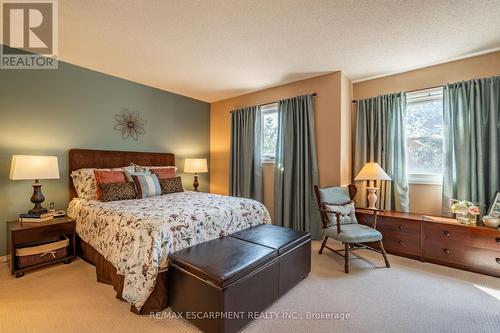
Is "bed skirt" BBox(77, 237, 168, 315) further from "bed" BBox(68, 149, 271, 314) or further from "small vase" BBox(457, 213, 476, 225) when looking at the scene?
"small vase" BBox(457, 213, 476, 225)

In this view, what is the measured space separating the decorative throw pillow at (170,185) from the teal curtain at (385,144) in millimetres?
2866

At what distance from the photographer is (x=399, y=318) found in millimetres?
1798

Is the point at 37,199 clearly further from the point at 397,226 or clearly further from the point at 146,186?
the point at 397,226

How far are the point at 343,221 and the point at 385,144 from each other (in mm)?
1397

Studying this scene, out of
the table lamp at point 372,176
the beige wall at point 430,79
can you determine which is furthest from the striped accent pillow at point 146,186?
the beige wall at point 430,79

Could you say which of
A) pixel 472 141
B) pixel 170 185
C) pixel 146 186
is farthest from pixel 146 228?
pixel 472 141

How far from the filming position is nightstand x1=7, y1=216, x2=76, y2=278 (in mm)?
2398

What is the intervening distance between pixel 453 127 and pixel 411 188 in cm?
94

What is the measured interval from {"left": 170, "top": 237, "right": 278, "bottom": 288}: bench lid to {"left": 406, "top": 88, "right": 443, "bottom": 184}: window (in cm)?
267

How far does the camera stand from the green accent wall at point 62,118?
9.07ft

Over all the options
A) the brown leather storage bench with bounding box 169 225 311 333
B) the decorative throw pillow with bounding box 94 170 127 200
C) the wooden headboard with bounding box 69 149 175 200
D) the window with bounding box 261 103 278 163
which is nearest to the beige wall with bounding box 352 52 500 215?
the window with bounding box 261 103 278 163

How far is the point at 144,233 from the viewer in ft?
6.16

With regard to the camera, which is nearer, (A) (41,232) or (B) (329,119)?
(A) (41,232)

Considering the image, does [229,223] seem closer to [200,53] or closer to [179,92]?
[200,53]
